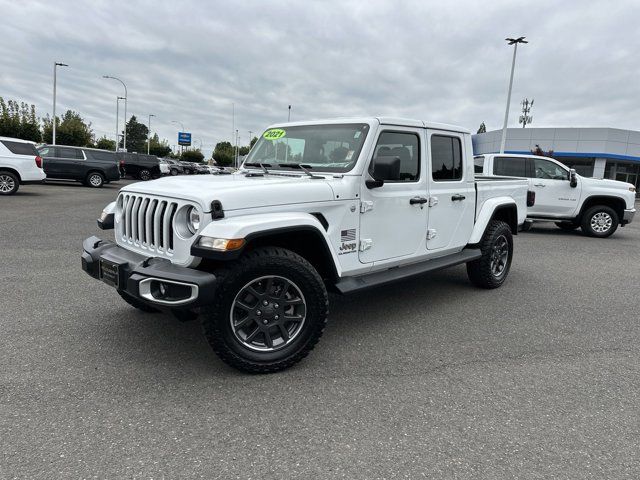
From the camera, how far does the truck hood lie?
122 inches

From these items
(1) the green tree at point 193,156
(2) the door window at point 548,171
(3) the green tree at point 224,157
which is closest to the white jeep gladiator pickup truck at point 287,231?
(2) the door window at point 548,171

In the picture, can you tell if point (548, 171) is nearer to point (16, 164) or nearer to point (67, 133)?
point (16, 164)

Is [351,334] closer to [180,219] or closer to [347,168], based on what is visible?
[347,168]

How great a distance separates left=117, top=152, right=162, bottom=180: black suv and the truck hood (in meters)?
27.0

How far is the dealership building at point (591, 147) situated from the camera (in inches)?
1438

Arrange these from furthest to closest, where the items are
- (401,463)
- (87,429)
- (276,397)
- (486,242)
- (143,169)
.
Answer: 1. (143,169)
2. (486,242)
3. (276,397)
4. (87,429)
5. (401,463)

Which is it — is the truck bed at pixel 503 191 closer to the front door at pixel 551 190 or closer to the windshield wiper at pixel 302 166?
the windshield wiper at pixel 302 166

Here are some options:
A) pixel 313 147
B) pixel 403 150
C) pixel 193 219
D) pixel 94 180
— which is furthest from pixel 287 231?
pixel 94 180

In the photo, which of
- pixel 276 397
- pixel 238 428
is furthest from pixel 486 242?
pixel 238 428

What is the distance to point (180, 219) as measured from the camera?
3.17 m

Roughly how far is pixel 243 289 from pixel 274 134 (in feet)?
7.05

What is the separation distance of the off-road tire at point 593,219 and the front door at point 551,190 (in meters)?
0.36

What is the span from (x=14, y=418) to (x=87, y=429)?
1.50 feet

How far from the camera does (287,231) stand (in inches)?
128
